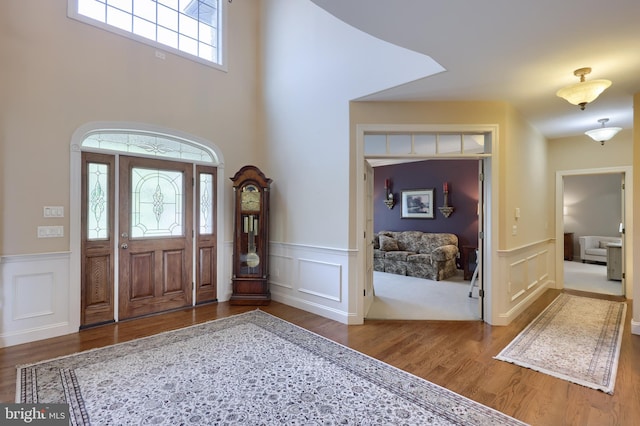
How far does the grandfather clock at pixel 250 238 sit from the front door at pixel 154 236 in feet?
2.05

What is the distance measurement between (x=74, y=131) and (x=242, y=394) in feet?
10.7

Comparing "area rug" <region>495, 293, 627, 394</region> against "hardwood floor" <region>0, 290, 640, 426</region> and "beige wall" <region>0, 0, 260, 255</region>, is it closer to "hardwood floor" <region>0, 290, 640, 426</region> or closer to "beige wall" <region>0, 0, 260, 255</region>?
"hardwood floor" <region>0, 290, 640, 426</region>

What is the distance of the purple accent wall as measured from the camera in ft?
22.1

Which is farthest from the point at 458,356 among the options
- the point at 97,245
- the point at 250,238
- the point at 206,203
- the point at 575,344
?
the point at 97,245

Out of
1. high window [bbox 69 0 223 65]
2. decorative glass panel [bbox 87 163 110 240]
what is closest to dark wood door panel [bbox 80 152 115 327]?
decorative glass panel [bbox 87 163 110 240]

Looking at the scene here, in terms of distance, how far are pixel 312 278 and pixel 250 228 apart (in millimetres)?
1150

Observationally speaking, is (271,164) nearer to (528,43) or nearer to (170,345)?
(170,345)

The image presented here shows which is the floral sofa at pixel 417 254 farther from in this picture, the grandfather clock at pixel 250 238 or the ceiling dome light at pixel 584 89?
the ceiling dome light at pixel 584 89

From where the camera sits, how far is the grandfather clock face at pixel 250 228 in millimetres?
4516

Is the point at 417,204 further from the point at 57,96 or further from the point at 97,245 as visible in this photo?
the point at 57,96

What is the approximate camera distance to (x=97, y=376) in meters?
2.48

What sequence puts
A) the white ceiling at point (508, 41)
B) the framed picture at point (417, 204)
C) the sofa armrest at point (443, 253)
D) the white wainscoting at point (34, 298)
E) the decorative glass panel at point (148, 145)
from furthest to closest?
the framed picture at point (417, 204)
the sofa armrest at point (443, 253)
the decorative glass panel at point (148, 145)
the white wainscoting at point (34, 298)
the white ceiling at point (508, 41)

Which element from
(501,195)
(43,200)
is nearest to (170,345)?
(43,200)

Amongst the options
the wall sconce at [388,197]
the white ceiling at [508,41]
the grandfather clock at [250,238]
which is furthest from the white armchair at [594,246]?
the grandfather clock at [250,238]
